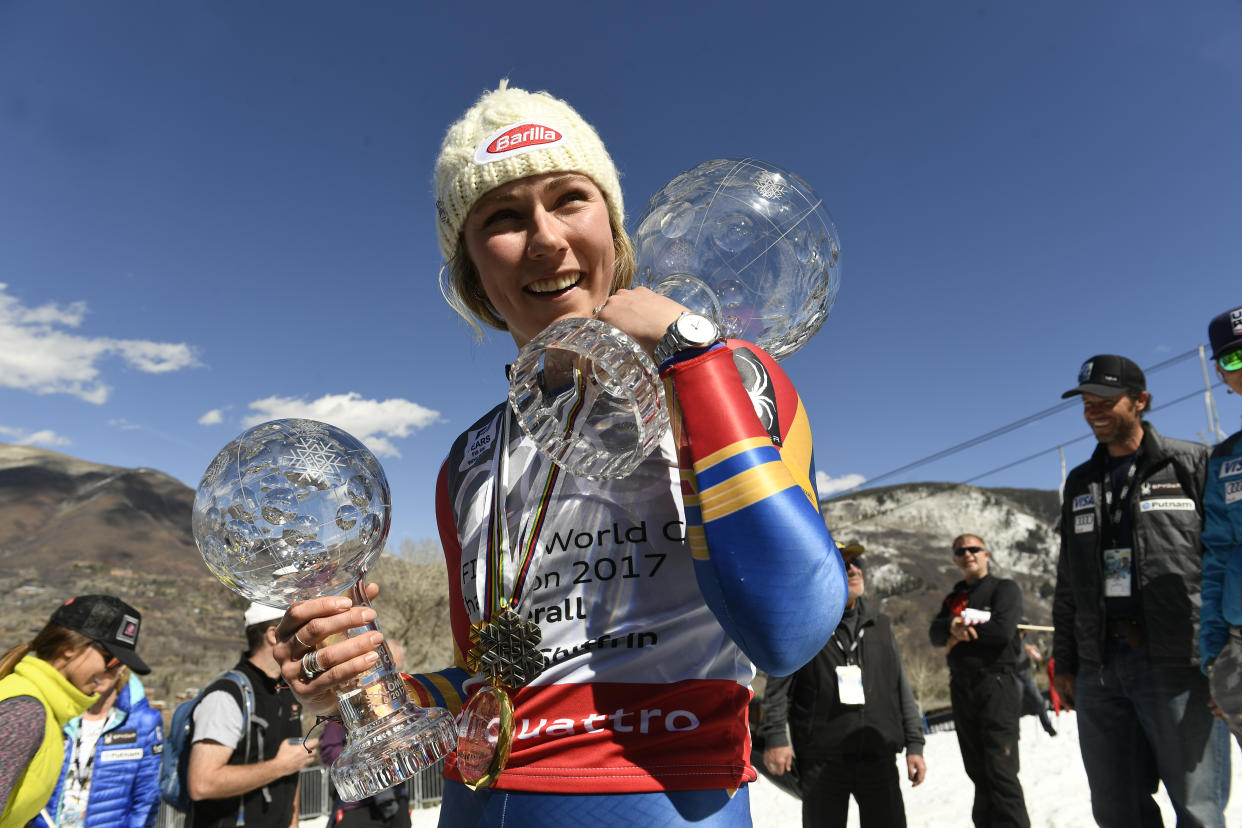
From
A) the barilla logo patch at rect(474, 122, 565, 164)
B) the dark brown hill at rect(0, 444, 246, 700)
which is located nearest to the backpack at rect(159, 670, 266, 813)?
the barilla logo patch at rect(474, 122, 565, 164)

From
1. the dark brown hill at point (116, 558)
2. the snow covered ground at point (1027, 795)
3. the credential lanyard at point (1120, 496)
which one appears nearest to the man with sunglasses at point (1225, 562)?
the credential lanyard at point (1120, 496)

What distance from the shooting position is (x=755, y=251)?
191 centimetres

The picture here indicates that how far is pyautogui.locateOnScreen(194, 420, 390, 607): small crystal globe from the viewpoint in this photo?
1.40 m

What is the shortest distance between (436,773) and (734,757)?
1239 cm

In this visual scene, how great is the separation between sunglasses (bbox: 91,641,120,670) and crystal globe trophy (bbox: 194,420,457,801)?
3.89 metres

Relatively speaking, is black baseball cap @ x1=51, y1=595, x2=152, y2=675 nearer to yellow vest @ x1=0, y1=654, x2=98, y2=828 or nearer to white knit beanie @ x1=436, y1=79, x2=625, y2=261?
yellow vest @ x1=0, y1=654, x2=98, y2=828

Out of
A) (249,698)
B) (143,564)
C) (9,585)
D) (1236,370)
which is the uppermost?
(143,564)

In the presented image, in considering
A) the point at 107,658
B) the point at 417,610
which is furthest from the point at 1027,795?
the point at 417,610

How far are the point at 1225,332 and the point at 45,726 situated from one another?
580 centimetres

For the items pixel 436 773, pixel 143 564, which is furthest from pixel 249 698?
pixel 143 564

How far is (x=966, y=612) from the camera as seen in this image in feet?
22.1

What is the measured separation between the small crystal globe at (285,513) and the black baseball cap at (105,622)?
3782mm

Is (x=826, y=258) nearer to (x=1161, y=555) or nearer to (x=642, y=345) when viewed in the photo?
(x=642, y=345)

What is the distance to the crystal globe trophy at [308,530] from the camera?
1.34m
